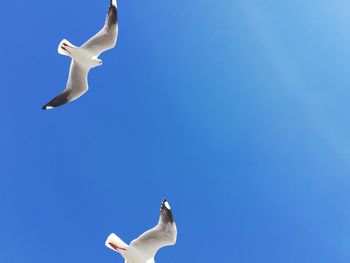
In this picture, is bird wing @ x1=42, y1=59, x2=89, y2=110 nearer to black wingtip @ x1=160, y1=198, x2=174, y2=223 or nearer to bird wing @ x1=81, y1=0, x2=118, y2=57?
bird wing @ x1=81, y1=0, x2=118, y2=57

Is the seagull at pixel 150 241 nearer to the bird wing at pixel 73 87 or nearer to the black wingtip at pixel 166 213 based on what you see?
the black wingtip at pixel 166 213

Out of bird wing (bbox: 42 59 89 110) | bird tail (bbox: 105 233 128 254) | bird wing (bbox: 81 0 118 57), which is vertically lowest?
bird tail (bbox: 105 233 128 254)

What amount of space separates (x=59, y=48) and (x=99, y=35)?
4.13 ft

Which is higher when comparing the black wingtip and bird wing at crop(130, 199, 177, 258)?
the black wingtip

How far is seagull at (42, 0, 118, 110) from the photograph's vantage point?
16859mm

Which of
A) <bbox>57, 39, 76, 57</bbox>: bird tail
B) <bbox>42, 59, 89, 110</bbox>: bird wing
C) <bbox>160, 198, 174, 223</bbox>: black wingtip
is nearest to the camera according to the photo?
<bbox>160, 198, 174, 223</bbox>: black wingtip

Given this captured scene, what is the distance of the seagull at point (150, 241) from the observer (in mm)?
14680

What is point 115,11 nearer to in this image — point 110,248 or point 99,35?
point 99,35

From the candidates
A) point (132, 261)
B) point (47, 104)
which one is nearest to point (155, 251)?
point (132, 261)

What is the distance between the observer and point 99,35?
670 inches

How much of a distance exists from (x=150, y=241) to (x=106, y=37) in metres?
6.01

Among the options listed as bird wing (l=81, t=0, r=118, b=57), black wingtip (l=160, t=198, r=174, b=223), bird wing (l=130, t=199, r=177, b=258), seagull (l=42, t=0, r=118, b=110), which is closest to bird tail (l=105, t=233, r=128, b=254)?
bird wing (l=130, t=199, r=177, b=258)

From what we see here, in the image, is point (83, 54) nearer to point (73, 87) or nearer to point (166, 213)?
point (73, 87)

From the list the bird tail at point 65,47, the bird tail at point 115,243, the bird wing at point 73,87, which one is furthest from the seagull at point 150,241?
the bird tail at point 65,47
